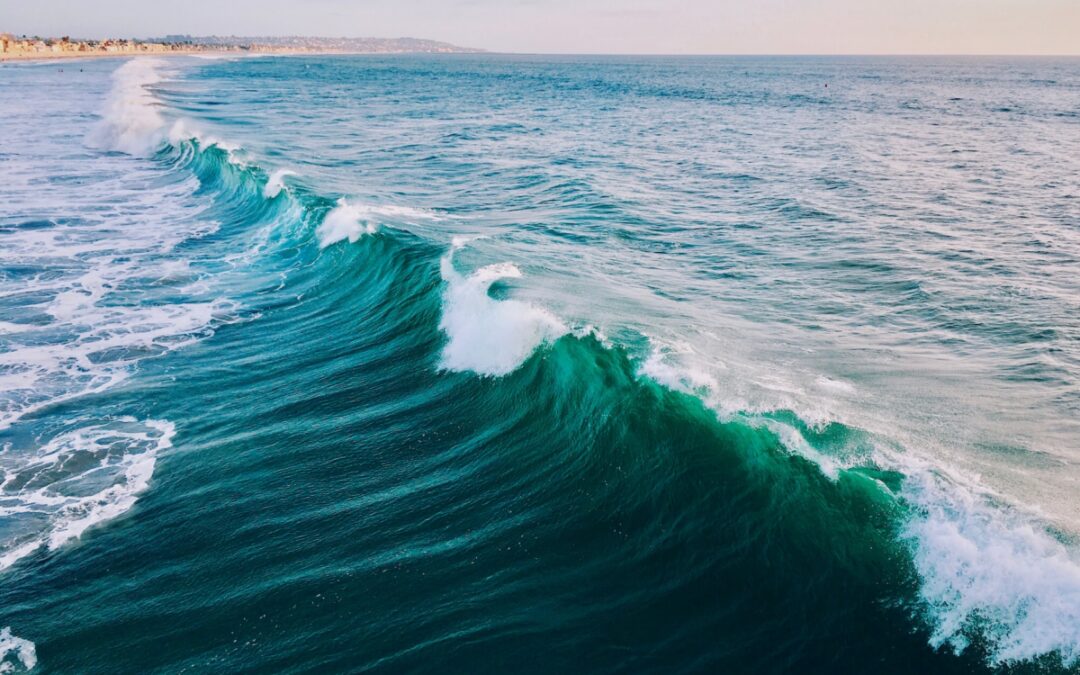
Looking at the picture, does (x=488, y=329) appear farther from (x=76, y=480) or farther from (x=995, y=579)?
(x=995, y=579)

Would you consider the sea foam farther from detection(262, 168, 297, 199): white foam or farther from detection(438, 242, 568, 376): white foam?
detection(262, 168, 297, 199): white foam

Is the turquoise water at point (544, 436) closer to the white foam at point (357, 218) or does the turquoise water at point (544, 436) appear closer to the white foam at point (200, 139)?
the white foam at point (357, 218)

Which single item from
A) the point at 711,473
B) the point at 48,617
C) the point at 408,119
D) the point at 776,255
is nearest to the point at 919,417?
the point at 711,473

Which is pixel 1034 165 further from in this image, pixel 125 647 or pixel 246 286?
pixel 125 647

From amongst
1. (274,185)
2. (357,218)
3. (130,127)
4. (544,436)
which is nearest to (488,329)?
(544,436)

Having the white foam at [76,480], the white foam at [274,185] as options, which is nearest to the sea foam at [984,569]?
the white foam at [76,480]

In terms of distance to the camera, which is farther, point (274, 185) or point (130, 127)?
point (130, 127)

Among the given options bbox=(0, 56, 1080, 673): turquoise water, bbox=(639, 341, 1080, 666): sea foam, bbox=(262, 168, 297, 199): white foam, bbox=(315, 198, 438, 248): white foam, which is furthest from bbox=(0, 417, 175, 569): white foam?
bbox=(262, 168, 297, 199): white foam
